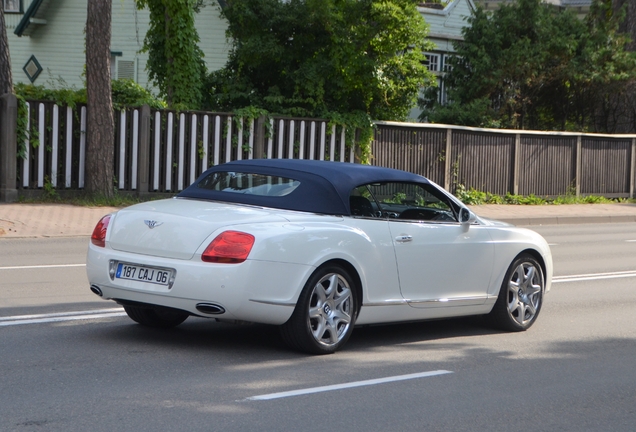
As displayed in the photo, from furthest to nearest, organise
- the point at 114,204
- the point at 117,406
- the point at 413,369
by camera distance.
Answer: the point at 114,204 → the point at 413,369 → the point at 117,406

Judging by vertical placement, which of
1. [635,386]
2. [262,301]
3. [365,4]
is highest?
[365,4]

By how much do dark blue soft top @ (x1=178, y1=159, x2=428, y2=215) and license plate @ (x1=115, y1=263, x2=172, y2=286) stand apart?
0.99 metres

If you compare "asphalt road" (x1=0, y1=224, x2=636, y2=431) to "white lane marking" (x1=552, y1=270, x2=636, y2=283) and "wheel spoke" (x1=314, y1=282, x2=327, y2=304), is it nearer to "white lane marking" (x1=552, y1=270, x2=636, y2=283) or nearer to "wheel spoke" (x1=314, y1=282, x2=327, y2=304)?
"wheel spoke" (x1=314, y1=282, x2=327, y2=304)

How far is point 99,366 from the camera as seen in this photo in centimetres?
655

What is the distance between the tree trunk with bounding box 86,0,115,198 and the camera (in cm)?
1938

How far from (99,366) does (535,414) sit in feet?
9.38

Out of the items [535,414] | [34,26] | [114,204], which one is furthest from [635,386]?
[34,26]

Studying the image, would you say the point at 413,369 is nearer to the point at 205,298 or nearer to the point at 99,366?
the point at 205,298

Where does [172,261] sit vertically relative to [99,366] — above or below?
above

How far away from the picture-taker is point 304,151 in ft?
76.4

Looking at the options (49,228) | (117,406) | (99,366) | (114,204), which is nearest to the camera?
(117,406)

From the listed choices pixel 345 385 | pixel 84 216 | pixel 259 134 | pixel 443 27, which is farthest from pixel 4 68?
pixel 443 27

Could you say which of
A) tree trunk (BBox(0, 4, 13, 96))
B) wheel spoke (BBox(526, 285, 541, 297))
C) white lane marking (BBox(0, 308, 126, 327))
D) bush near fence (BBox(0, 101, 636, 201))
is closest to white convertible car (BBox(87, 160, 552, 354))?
wheel spoke (BBox(526, 285, 541, 297))

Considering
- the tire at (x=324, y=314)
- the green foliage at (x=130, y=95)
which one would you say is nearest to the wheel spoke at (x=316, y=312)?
the tire at (x=324, y=314)
